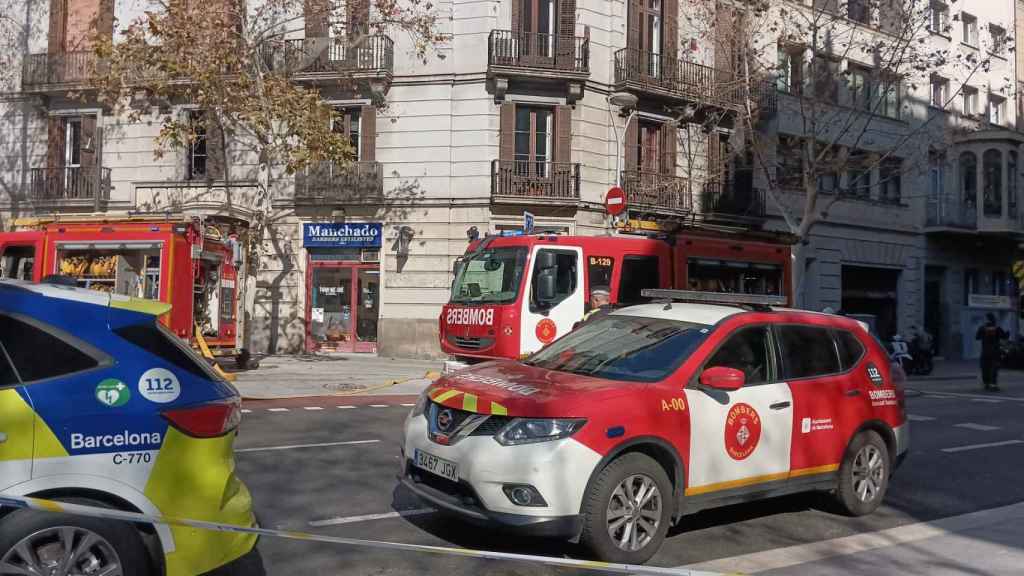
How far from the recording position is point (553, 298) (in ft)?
38.8

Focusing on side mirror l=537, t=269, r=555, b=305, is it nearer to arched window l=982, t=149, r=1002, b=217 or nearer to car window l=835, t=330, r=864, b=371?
car window l=835, t=330, r=864, b=371

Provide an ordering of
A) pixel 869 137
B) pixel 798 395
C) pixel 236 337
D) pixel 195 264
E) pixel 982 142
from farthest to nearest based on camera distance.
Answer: pixel 982 142 → pixel 869 137 → pixel 236 337 → pixel 195 264 → pixel 798 395

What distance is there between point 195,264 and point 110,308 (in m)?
11.1

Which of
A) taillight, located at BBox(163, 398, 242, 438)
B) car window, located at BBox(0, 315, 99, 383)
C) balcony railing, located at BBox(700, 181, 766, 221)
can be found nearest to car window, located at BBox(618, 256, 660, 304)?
taillight, located at BBox(163, 398, 242, 438)

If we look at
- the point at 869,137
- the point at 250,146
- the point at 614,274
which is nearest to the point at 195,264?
the point at 614,274

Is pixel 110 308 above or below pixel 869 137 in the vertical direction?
below

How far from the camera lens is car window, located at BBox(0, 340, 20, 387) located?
3467mm

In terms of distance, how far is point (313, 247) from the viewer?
75.3 ft

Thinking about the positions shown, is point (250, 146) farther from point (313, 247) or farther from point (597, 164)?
point (597, 164)

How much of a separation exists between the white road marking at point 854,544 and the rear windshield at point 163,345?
315cm

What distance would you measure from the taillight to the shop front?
18.7 metres

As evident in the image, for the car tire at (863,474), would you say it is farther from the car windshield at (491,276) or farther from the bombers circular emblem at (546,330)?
the car windshield at (491,276)

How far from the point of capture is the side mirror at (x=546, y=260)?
11844 millimetres

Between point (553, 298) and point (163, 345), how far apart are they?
821cm
